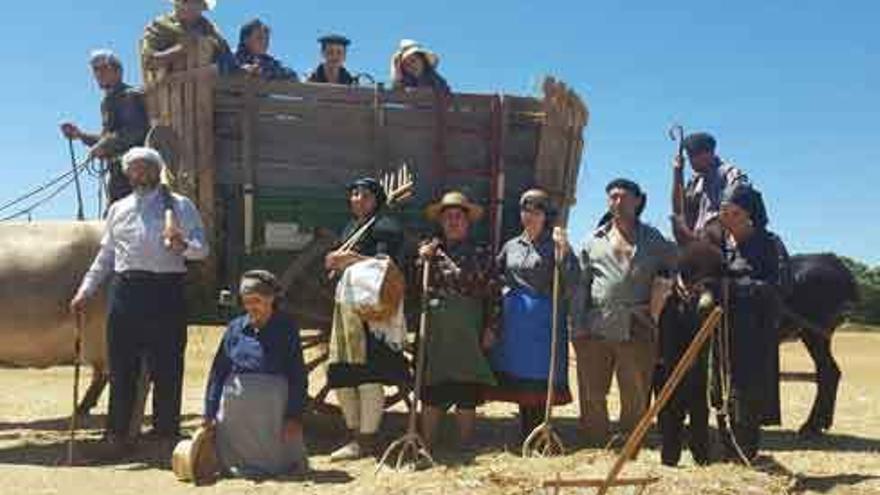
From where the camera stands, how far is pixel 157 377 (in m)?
7.71

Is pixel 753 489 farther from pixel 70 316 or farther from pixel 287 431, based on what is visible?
pixel 70 316

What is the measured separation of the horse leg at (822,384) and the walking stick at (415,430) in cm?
383

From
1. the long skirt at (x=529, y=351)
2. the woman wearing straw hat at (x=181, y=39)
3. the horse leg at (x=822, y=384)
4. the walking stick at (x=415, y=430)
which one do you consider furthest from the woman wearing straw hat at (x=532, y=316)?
the horse leg at (x=822, y=384)

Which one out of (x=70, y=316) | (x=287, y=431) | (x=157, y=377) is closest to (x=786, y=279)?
(x=287, y=431)

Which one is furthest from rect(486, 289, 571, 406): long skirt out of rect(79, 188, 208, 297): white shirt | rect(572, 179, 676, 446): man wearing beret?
rect(79, 188, 208, 297): white shirt

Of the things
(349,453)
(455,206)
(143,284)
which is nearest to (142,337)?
(143,284)

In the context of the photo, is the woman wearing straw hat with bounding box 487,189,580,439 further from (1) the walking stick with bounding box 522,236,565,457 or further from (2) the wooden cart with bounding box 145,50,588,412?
Answer: (2) the wooden cart with bounding box 145,50,588,412

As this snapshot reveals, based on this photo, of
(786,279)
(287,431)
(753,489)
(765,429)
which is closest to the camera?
(753,489)

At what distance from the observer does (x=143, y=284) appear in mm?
7539

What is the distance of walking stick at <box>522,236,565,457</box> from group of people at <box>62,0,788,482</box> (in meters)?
0.05

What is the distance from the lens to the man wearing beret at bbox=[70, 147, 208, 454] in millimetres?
7504

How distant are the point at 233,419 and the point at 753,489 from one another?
331cm

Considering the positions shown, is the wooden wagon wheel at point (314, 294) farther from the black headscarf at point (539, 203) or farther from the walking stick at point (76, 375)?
the walking stick at point (76, 375)

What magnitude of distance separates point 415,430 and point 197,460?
58.4 inches
